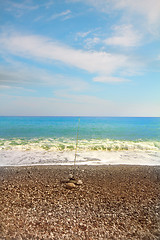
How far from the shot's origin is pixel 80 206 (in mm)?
6055

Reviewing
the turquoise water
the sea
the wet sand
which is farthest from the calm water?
the wet sand

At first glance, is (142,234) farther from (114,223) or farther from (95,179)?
(95,179)

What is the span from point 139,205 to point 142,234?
4.95 feet

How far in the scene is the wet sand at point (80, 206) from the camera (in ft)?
15.7

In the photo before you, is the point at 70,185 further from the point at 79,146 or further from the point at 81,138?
the point at 81,138

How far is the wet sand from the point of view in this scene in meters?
4.79

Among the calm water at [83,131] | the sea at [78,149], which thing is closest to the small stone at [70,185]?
the sea at [78,149]

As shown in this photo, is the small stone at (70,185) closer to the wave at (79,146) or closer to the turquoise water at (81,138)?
the wave at (79,146)

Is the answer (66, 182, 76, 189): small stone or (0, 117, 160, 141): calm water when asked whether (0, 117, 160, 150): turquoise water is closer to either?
(0, 117, 160, 141): calm water

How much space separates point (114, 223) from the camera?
5.18 metres

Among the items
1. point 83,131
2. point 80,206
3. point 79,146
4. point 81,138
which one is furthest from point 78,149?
point 83,131

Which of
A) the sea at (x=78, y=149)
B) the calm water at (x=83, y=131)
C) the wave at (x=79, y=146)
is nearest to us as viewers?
the sea at (x=78, y=149)

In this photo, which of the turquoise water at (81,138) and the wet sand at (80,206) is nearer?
the wet sand at (80,206)

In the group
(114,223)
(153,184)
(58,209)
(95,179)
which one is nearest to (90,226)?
(114,223)
